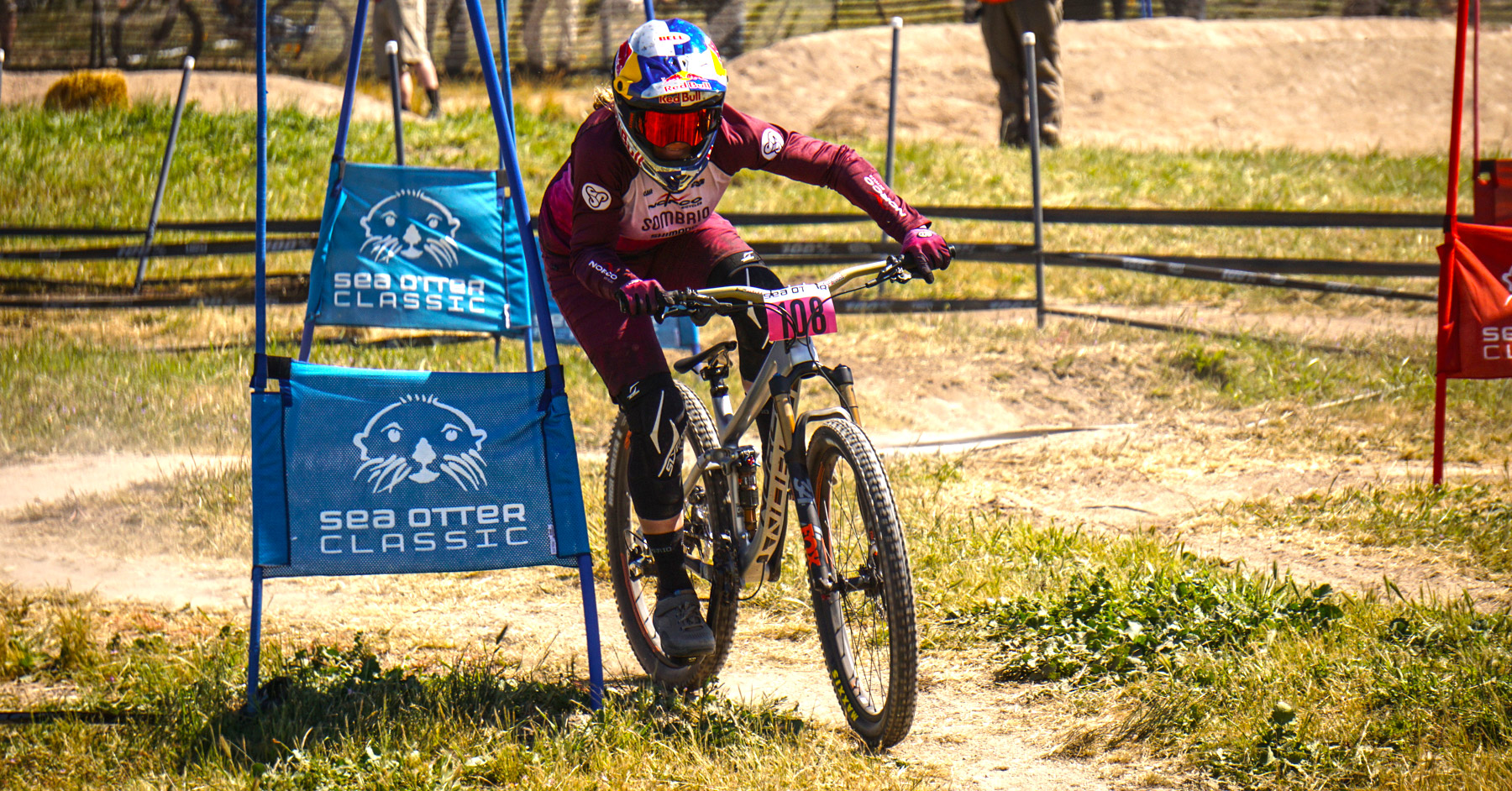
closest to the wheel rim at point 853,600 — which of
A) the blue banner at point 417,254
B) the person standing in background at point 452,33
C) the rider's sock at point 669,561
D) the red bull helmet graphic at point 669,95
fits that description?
the rider's sock at point 669,561

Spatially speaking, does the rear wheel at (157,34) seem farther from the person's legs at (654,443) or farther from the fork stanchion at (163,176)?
the person's legs at (654,443)

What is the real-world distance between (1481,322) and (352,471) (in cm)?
533

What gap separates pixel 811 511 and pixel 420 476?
1.32 m

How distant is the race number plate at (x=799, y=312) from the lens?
3635 millimetres

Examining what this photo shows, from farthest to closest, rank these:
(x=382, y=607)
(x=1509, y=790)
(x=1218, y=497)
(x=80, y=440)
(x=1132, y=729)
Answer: (x=80, y=440) → (x=1218, y=497) → (x=382, y=607) → (x=1132, y=729) → (x=1509, y=790)

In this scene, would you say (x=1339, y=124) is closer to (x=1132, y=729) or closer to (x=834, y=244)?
(x=834, y=244)

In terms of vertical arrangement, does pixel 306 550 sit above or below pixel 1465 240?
below

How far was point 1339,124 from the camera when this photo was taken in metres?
17.7

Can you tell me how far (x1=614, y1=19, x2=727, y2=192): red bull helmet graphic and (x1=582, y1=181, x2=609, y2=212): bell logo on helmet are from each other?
0.16 metres

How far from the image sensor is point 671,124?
13.0 feet

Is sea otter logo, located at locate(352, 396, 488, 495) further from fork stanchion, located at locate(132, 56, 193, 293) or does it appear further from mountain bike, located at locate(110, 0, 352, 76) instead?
mountain bike, located at locate(110, 0, 352, 76)

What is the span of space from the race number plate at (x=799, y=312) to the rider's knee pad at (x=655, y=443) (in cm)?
65

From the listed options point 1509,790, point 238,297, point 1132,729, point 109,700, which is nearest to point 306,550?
point 109,700

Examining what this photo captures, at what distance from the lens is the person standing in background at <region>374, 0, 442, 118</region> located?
13.9 m
